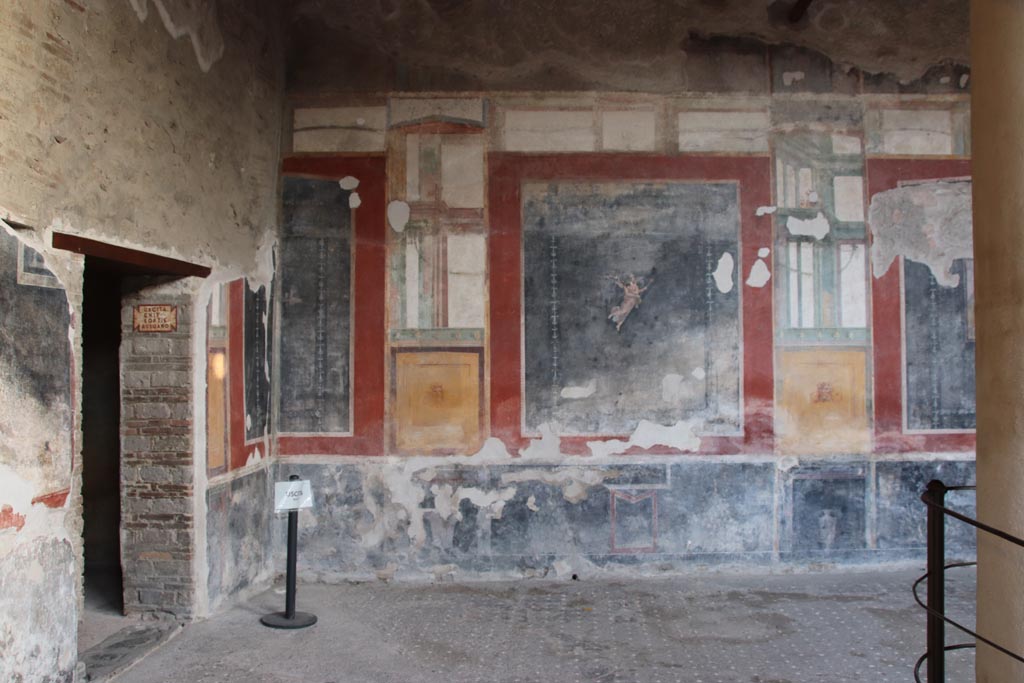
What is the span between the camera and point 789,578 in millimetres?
5246

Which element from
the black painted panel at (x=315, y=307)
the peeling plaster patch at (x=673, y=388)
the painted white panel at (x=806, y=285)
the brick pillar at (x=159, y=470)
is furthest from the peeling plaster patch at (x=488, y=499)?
the painted white panel at (x=806, y=285)

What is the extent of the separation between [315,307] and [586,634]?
2.80m

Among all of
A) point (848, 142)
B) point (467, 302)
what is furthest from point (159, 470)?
point (848, 142)

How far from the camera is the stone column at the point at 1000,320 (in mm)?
2367

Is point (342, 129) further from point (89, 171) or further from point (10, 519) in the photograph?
point (10, 519)

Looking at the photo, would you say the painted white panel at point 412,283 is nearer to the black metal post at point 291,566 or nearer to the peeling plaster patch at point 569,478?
the peeling plaster patch at point 569,478

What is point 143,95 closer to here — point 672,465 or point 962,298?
point 672,465

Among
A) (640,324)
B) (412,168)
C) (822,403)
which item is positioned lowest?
(822,403)

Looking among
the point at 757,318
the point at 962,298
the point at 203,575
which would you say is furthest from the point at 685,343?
the point at 203,575

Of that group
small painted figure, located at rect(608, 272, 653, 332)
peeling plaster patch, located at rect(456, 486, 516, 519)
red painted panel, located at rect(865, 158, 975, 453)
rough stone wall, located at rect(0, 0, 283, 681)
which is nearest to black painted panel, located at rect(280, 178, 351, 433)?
rough stone wall, located at rect(0, 0, 283, 681)

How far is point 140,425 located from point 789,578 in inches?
165

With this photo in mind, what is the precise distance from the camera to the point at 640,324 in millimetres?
5406

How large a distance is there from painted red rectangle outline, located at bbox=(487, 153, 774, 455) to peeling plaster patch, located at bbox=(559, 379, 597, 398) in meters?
0.30

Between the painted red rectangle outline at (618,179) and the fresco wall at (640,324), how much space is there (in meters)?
0.02
